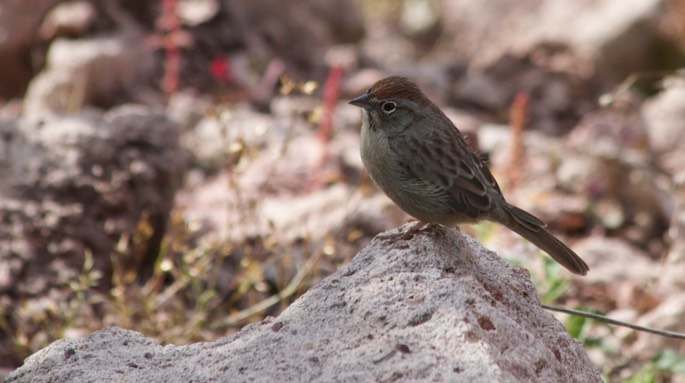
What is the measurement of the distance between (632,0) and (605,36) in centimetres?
68

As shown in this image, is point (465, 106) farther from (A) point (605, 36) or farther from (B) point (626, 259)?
(B) point (626, 259)

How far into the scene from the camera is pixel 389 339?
126 inches

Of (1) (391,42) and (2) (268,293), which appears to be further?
(1) (391,42)

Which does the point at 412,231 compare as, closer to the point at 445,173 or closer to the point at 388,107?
the point at 445,173

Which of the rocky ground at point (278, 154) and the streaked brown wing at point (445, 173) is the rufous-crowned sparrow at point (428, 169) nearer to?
the streaked brown wing at point (445, 173)

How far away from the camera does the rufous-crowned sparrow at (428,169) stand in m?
4.30

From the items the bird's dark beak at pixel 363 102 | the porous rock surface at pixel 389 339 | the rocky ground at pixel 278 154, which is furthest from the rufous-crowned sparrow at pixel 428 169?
the rocky ground at pixel 278 154

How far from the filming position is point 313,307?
356 cm

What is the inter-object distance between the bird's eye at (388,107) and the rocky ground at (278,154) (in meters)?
1.03

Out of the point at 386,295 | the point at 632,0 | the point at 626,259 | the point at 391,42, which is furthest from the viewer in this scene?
the point at 391,42

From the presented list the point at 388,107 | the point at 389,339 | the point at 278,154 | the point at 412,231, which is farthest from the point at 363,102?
the point at 389,339

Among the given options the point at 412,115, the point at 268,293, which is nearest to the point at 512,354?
the point at 412,115

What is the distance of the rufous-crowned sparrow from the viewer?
430 centimetres

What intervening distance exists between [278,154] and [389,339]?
277cm
